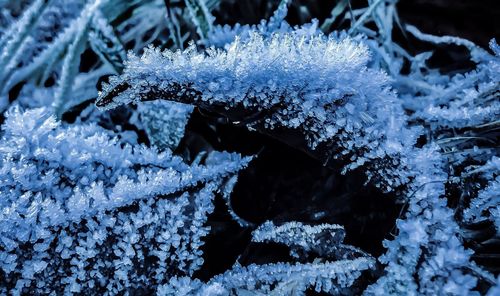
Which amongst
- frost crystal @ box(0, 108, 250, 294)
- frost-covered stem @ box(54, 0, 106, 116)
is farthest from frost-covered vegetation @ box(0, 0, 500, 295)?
frost-covered stem @ box(54, 0, 106, 116)

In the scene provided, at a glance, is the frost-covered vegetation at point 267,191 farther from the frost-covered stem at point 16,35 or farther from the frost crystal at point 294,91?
the frost-covered stem at point 16,35

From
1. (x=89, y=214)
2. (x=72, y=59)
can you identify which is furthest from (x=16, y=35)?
(x=89, y=214)

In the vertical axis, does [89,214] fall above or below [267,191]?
above

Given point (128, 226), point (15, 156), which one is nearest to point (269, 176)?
point (128, 226)

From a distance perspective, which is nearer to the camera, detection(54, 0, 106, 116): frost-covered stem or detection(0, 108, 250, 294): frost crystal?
detection(0, 108, 250, 294): frost crystal

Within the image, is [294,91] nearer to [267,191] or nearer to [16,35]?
[267,191]

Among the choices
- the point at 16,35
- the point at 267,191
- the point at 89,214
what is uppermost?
the point at 16,35

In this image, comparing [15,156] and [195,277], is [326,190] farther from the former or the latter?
[15,156]

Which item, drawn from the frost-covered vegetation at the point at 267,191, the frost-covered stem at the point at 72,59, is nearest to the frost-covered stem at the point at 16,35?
the frost-covered stem at the point at 72,59

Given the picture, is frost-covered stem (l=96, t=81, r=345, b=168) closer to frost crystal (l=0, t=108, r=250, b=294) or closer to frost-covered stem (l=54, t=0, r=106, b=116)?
frost crystal (l=0, t=108, r=250, b=294)
